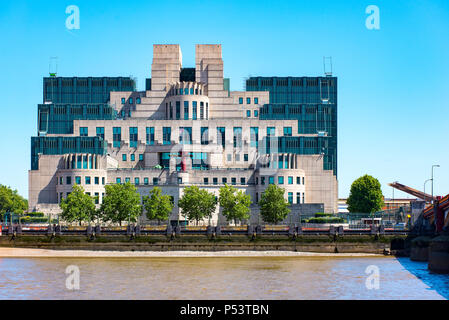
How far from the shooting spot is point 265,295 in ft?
194

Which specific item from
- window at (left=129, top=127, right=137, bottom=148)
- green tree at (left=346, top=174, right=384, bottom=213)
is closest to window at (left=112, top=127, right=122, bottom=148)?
window at (left=129, top=127, right=137, bottom=148)

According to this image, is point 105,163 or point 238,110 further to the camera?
point 238,110

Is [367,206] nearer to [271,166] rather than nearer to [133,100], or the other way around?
[271,166]

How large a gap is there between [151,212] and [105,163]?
25.4 metres

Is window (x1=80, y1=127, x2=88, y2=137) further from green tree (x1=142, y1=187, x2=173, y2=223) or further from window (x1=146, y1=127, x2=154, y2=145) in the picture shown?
green tree (x1=142, y1=187, x2=173, y2=223)

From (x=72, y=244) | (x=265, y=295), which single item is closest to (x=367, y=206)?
(x=72, y=244)

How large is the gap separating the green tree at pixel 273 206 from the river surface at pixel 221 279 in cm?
4005

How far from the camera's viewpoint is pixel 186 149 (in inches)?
6206

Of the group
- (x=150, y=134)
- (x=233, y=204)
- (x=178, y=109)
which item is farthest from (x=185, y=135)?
(x=233, y=204)

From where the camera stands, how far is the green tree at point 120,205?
417 ft

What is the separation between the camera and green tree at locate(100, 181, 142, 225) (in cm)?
12725

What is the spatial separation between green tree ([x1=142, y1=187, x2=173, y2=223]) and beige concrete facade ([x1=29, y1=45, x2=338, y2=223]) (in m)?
8.65

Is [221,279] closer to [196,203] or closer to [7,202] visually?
[196,203]

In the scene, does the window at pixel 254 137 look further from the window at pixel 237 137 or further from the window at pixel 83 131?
the window at pixel 83 131
